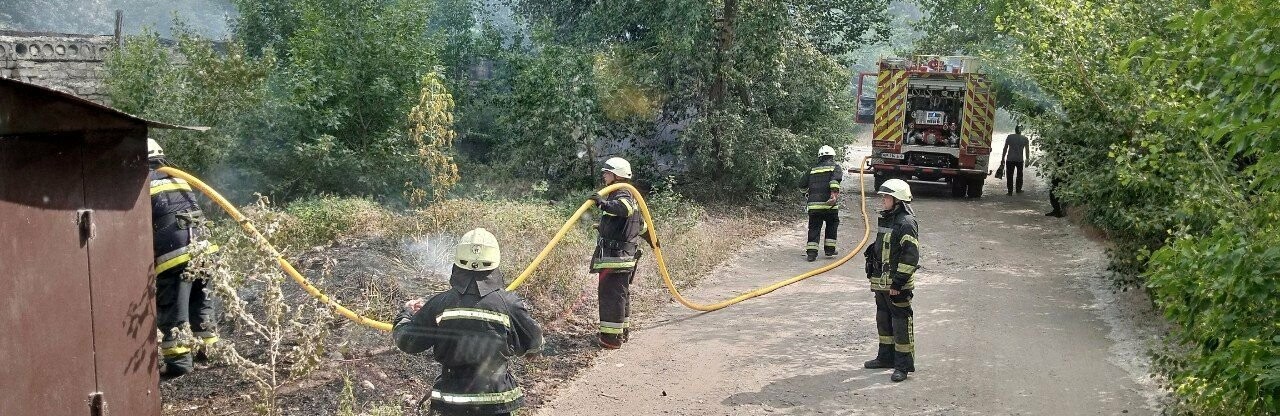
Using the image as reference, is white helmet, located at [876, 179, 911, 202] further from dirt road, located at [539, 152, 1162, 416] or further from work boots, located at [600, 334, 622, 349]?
work boots, located at [600, 334, 622, 349]

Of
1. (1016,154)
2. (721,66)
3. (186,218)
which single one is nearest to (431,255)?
(186,218)

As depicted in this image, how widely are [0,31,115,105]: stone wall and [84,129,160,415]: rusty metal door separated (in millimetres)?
10017

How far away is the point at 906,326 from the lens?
755cm

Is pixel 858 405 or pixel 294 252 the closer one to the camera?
pixel 858 405

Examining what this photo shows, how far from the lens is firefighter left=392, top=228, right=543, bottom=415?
4.79 m

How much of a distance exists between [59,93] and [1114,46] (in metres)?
9.45

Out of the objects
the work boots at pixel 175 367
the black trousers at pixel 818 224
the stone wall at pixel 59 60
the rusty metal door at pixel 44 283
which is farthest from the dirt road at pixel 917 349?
the stone wall at pixel 59 60

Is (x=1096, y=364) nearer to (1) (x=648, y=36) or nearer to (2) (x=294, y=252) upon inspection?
(2) (x=294, y=252)

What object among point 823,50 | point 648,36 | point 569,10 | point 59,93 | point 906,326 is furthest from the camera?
point 823,50

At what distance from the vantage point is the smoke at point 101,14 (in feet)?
117

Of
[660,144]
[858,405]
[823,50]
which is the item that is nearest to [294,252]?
[858,405]

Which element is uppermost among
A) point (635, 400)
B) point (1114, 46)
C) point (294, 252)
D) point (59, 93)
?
point (1114, 46)

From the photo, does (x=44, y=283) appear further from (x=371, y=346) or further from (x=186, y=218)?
(x=371, y=346)

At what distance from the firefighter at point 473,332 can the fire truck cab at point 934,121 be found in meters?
14.3
